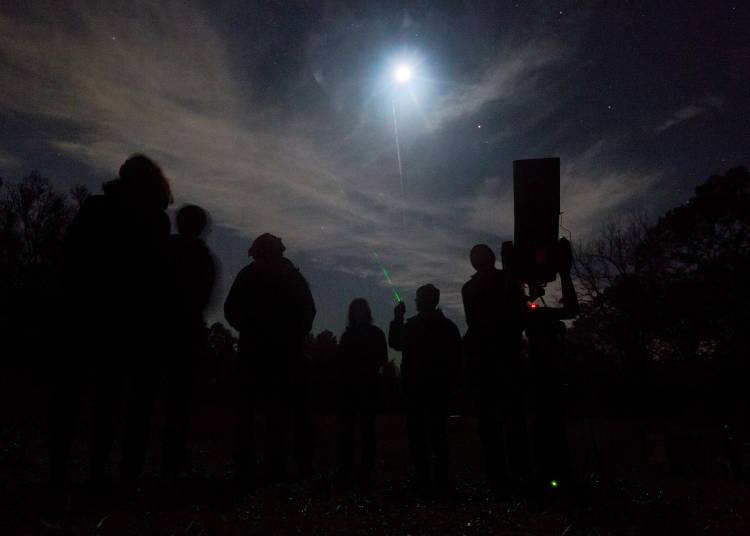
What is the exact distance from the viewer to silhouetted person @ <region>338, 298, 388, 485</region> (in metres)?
4.80

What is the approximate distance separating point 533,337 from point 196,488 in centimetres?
303

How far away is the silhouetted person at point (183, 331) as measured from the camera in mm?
3506

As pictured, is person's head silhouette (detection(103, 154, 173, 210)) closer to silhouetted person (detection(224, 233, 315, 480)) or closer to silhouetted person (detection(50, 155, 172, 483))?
silhouetted person (detection(50, 155, 172, 483))

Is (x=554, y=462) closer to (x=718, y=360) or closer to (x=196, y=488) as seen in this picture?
(x=196, y=488)

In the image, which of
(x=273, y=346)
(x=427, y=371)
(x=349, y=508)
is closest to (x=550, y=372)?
(x=427, y=371)

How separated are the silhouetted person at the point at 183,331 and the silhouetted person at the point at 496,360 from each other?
8.01 feet

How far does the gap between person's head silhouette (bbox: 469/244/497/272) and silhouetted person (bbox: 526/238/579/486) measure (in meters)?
0.65

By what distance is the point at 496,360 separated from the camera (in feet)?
14.8

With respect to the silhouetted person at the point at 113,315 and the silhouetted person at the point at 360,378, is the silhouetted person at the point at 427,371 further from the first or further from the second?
the silhouetted person at the point at 113,315

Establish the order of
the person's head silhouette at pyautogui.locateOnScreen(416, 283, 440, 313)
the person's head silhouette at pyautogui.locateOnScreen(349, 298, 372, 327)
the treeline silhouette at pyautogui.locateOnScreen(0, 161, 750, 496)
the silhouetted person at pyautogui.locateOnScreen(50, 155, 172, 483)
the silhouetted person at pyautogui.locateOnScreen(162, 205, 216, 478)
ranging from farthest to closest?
the treeline silhouette at pyautogui.locateOnScreen(0, 161, 750, 496) < the person's head silhouette at pyautogui.locateOnScreen(349, 298, 372, 327) < the person's head silhouette at pyautogui.locateOnScreen(416, 283, 440, 313) < the silhouetted person at pyautogui.locateOnScreen(162, 205, 216, 478) < the silhouetted person at pyautogui.locateOnScreen(50, 155, 172, 483)

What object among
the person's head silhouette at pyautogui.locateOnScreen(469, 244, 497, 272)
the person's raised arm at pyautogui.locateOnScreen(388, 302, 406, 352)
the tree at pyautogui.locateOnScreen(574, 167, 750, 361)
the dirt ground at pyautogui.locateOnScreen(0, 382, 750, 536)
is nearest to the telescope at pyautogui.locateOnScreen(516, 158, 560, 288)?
the person's head silhouette at pyautogui.locateOnScreen(469, 244, 497, 272)

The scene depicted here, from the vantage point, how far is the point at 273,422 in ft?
13.4

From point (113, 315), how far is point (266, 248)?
1570 mm

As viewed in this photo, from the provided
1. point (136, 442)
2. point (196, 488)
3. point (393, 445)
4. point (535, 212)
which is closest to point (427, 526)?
point (196, 488)
